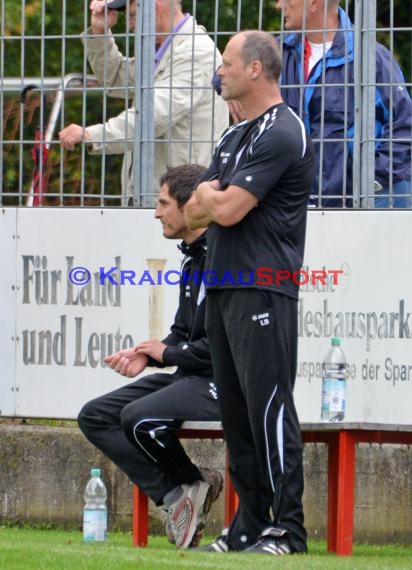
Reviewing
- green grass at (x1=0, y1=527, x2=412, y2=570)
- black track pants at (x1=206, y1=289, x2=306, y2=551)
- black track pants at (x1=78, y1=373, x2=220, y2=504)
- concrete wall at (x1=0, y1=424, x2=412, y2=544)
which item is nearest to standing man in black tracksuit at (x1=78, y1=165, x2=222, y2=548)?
black track pants at (x1=78, y1=373, x2=220, y2=504)

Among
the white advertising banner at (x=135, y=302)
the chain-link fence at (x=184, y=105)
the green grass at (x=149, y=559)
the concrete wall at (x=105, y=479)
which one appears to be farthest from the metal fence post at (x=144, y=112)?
the green grass at (x=149, y=559)

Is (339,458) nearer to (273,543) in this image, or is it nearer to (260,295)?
(273,543)

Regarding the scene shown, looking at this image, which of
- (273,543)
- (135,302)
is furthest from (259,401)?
(135,302)

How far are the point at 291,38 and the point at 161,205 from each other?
54.9 inches

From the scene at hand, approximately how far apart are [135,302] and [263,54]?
2240 millimetres

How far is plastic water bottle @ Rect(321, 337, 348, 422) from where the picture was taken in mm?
7988

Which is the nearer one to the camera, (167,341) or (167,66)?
(167,341)

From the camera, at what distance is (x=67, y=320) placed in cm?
928

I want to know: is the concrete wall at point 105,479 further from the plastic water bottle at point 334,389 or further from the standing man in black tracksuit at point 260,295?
the standing man in black tracksuit at point 260,295

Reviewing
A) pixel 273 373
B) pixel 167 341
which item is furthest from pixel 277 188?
pixel 167 341

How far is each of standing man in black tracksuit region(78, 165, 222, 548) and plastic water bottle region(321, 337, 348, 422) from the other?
1.88 ft

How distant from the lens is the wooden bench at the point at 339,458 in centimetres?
755

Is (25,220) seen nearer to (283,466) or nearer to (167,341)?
(167,341)

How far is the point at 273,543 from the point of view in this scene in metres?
7.07
